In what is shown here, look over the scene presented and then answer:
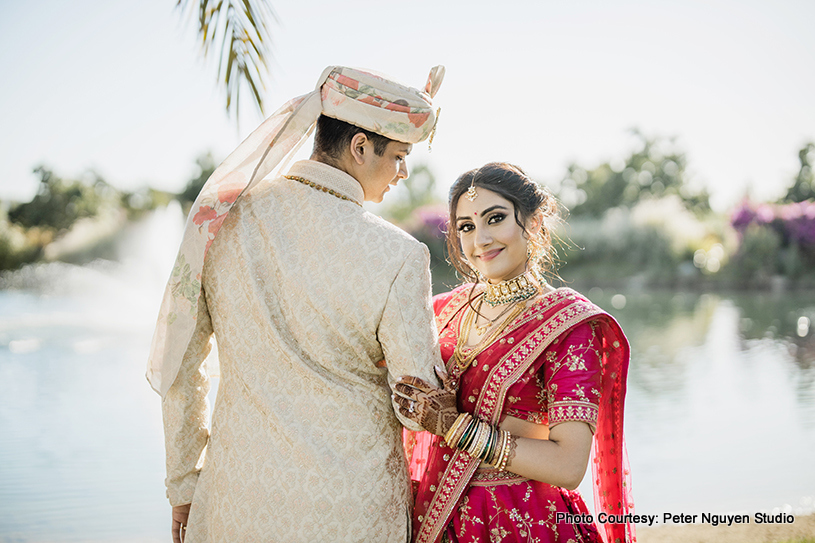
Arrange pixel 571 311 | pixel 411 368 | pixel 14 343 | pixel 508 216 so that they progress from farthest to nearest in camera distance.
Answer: pixel 14 343, pixel 508 216, pixel 571 311, pixel 411 368

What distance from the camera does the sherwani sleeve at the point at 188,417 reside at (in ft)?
4.91

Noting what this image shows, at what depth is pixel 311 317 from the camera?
137 cm

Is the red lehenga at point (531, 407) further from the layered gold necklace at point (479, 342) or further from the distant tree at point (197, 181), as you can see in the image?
the distant tree at point (197, 181)

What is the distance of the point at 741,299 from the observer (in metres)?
14.4

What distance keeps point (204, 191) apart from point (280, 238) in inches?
7.9

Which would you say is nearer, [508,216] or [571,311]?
[571,311]

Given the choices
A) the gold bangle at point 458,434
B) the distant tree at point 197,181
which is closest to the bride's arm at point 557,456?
the gold bangle at point 458,434

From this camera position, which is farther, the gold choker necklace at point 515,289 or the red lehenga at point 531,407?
the gold choker necklace at point 515,289

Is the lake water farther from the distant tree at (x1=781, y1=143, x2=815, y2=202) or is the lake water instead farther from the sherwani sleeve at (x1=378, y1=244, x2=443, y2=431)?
the distant tree at (x1=781, y1=143, x2=815, y2=202)

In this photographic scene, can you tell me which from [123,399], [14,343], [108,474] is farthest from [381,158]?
[14,343]

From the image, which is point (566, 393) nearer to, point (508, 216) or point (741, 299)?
point (508, 216)

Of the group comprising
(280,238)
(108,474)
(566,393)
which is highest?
(280,238)

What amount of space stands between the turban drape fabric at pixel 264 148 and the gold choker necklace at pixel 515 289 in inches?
23.7

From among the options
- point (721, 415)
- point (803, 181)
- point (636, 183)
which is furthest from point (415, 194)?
point (721, 415)
